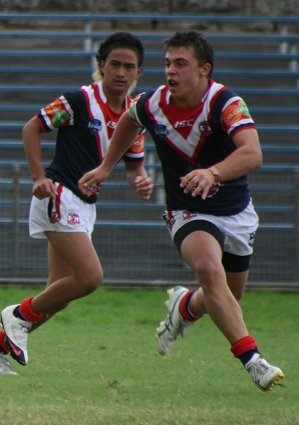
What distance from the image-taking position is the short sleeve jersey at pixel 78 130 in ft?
24.8

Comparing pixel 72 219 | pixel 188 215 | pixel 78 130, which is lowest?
pixel 72 219

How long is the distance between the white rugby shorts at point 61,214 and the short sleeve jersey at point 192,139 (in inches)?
29.1

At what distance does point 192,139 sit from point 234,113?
37cm

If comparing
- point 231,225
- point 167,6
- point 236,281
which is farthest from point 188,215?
point 167,6

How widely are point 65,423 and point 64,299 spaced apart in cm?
194

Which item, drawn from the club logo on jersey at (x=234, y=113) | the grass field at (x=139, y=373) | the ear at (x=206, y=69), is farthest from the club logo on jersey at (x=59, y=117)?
the grass field at (x=139, y=373)

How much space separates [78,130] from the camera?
762 cm

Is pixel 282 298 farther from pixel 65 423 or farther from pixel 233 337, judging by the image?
pixel 65 423

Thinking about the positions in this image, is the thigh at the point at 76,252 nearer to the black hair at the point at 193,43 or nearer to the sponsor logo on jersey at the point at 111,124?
the sponsor logo on jersey at the point at 111,124

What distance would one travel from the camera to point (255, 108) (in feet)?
52.6

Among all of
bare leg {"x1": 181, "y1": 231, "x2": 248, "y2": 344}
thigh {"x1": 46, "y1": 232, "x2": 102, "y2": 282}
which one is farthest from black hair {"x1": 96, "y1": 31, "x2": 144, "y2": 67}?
bare leg {"x1": 181, "y1": 231, "x2": 248, "y2": 344}

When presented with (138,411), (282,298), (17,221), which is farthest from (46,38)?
(138,411)

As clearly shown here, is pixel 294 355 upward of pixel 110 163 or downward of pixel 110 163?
downward

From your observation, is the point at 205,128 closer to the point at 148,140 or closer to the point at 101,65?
the point at 101,65
